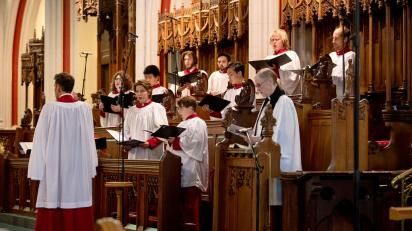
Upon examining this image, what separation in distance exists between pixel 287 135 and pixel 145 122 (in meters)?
2.80

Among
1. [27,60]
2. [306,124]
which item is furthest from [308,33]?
[27,60]

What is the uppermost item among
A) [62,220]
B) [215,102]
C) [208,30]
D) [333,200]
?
[208,30]

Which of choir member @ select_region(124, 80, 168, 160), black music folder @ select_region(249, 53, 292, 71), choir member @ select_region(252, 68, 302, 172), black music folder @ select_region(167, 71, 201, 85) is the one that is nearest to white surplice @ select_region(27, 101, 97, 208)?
choir member @ select_region(124, 80, 168, 160)

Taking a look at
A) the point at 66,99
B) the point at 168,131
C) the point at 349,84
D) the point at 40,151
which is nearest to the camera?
the point at 349,84

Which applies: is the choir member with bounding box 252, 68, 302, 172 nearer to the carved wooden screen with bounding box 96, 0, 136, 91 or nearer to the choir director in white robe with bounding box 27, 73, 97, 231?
the choir director in white robe with bounding box 27, 73, 97, 231

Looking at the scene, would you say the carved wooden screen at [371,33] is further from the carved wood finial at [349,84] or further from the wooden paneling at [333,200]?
the wooden paneling at [333,200]

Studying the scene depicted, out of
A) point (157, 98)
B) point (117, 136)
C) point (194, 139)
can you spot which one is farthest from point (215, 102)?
point (157, 98)

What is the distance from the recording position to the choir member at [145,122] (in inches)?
362

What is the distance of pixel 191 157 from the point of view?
8.34 m

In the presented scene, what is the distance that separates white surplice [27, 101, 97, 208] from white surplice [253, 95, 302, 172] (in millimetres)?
2018

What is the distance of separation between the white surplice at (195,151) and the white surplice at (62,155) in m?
1.13

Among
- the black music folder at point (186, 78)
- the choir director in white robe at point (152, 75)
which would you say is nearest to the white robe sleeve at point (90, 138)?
the choir director in white robe at point (152, 75)

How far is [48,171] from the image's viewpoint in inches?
299

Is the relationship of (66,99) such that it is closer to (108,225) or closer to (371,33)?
(371,33)
